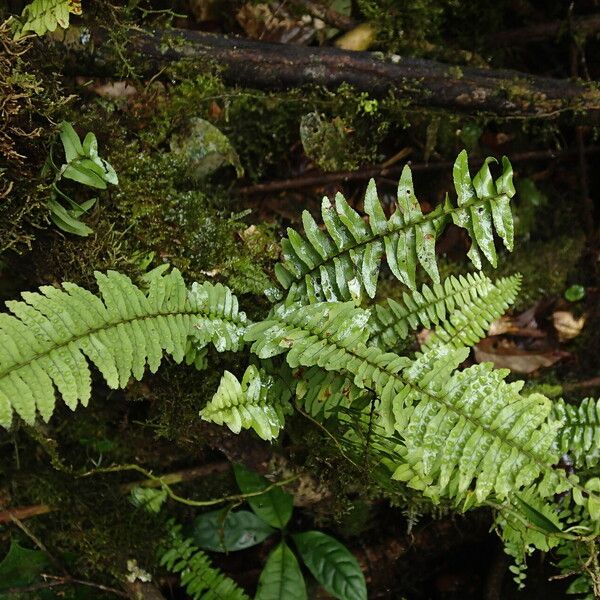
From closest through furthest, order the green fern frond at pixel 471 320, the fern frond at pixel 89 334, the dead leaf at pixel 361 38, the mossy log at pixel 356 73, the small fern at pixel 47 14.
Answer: the fern frond at pixel 89 334
the small fern at pixel 47 14
the mossy log at pixel 356 73
the green fern frond at pixel 471 320
the dead leaf at pixel 361 38

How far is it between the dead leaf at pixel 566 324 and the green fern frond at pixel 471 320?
120 cm

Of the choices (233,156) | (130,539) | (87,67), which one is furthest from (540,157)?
(130,539)

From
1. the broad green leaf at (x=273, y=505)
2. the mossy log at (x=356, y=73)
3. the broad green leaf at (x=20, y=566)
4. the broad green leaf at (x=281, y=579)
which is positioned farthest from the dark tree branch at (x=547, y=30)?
the broad green leaf at (x=20, y=566)

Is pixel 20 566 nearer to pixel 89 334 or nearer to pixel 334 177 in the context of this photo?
pixel 89 334

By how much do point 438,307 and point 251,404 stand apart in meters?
1.15

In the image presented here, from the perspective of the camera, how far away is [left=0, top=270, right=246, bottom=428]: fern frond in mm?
2219

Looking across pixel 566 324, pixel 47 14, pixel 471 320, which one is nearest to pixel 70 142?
pixel 47 14

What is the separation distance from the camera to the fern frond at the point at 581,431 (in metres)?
3.14

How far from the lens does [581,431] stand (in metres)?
3.16

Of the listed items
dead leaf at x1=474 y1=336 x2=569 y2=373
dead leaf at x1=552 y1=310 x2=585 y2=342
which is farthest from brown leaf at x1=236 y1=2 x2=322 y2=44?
dead leaf at x1=552 y1=310 x2=585 y2=342

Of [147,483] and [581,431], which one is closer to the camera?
[581,431]

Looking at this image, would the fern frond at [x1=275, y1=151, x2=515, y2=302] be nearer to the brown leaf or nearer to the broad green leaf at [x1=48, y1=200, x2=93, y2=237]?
the broad green leaf at [x1=48, y1=200, x2=93, y2=237]

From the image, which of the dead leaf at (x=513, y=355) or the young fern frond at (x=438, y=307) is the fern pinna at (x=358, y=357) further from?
the dead leaf at (x=513, y=355)

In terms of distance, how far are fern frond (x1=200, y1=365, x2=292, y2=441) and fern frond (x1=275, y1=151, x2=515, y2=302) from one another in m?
0.43
